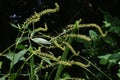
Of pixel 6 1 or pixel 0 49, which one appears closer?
pixel 0 49

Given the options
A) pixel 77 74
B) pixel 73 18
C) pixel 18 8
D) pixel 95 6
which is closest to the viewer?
pixel 77 74

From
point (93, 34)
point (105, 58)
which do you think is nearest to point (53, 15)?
point (93, 34)

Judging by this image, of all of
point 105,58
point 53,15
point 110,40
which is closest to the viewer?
point 105,58

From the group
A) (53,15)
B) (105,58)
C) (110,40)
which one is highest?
(53,15)

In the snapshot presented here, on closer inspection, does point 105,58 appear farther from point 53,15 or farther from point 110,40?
point 53,15

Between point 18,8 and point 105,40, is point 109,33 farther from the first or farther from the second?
point 18,8

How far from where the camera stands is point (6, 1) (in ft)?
12.1

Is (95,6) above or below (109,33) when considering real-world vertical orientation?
above

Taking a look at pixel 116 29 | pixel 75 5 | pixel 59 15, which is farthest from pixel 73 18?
pixel 116 29

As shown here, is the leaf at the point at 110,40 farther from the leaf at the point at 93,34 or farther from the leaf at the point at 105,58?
A: the leaf at the point at 105,58

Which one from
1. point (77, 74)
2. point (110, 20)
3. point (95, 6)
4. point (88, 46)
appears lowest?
point (77, 74)

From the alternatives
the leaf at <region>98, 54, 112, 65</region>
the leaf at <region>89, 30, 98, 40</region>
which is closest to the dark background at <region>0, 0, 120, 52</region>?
the leaf at <region>89, 30, 98, 40</region>

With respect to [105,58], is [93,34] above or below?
above

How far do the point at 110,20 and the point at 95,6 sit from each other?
77cm
